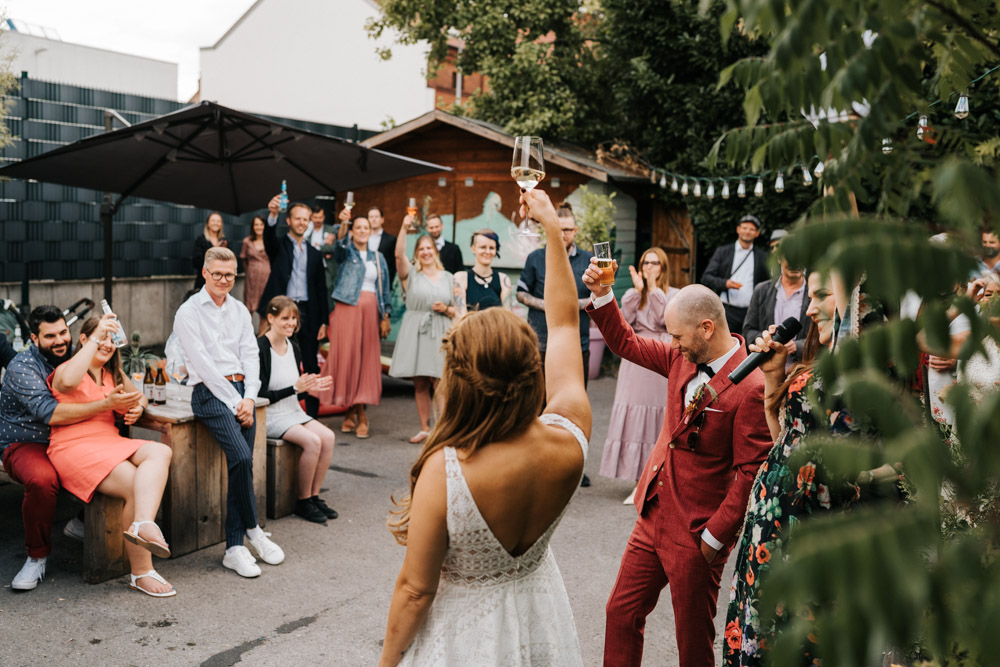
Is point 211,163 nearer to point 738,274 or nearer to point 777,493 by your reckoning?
point 738,274

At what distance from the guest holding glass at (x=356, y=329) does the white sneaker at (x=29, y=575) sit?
13.5 feet

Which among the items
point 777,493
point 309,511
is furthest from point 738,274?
point 777,493

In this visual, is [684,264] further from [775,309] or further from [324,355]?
[775,309]

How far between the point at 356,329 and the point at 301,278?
763 millimetres

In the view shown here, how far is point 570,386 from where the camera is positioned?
2.57 meters

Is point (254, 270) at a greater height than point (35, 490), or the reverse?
point (254, 270)

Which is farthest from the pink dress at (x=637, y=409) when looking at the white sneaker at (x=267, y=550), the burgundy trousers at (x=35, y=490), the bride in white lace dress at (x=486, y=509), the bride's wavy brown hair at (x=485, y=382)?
the bride's wavy brown hair at (x=485, y=382)

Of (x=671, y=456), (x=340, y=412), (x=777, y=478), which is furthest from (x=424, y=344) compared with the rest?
(x=777, y=478)

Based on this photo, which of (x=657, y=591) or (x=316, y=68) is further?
(x=316, y=68)

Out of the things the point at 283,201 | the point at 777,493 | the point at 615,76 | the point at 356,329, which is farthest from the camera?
the point at 615,76

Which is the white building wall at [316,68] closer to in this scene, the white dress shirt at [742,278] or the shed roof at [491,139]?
the shed roof at [491,139]

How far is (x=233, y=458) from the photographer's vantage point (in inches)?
219

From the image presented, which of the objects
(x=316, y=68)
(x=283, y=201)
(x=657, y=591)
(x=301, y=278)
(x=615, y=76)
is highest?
(x=316, y=68)

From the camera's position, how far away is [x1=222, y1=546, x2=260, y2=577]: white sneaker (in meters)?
5.32
